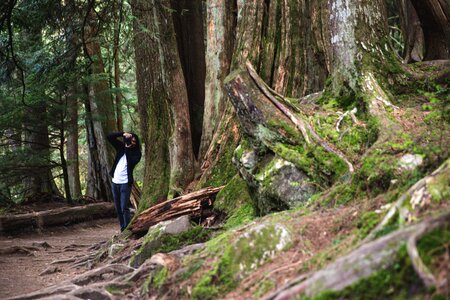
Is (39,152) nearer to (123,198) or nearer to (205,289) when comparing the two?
(123,198)

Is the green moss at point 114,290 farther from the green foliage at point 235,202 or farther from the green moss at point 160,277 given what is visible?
the green foliage at point 235,202

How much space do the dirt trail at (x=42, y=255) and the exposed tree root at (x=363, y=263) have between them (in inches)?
171

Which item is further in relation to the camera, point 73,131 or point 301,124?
point 73,131

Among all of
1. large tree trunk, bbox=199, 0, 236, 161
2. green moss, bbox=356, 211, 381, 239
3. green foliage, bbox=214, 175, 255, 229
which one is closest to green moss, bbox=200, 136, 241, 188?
green foliage, bbox=214, 175, 255, 229

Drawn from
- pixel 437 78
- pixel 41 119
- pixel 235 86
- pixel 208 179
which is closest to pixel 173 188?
pixel 208 179

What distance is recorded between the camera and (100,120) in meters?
14.5

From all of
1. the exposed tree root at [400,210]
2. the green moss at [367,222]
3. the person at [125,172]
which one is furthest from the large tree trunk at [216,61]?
the exposed tree root at [400,210]

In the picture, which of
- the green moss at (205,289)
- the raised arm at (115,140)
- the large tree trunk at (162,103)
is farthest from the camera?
the raised arm at (115,140)

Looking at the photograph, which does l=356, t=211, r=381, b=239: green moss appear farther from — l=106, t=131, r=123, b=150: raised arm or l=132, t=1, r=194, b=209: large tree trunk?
l=106, t=131, r=123, b=150: raised arm

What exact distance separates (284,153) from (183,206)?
226 centimetres

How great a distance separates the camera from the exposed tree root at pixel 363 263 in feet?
8.21

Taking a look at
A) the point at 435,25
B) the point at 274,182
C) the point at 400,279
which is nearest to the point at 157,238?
the point at 274,182

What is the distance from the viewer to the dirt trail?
6.53 metres

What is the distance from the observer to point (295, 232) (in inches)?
149
